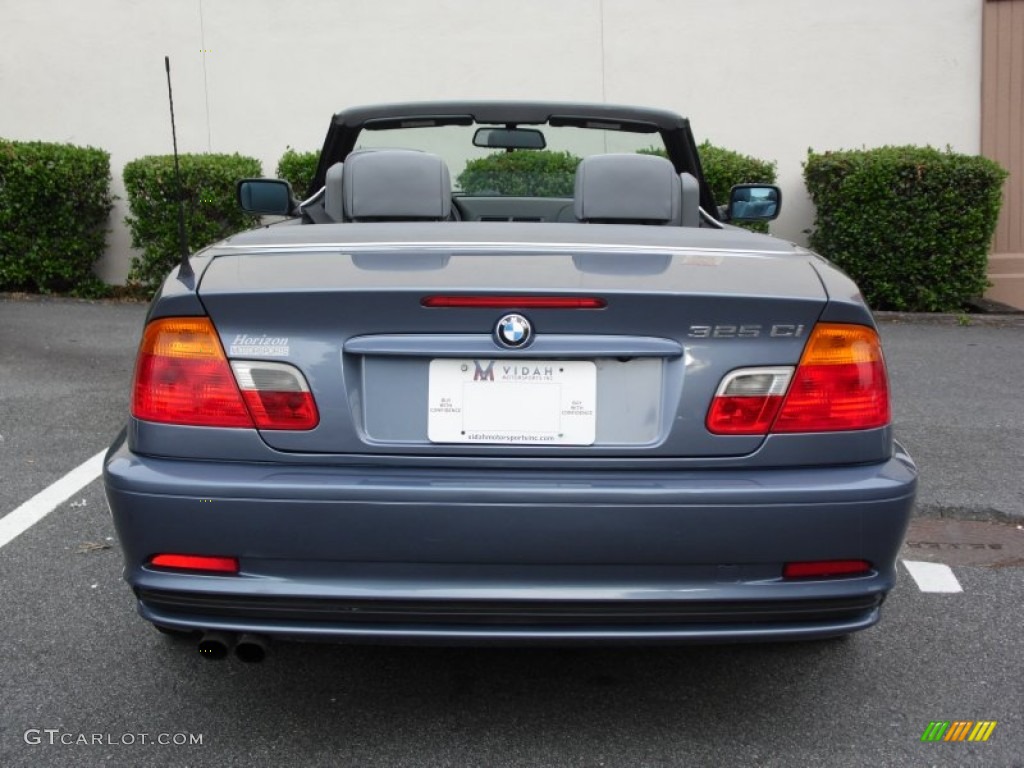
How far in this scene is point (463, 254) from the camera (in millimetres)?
2682

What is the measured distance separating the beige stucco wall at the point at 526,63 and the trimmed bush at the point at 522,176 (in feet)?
18.9

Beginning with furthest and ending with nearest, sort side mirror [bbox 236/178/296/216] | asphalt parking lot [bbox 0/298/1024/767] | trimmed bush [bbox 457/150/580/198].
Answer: trimmed bush [bbox 457/150/580/198]
side mirror [bbox 236/178/296/216]
asphalt parking lot [bbox 0/298/1024/767]

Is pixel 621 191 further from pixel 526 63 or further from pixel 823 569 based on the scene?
pixel 526 63

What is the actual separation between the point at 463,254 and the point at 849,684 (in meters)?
1.60

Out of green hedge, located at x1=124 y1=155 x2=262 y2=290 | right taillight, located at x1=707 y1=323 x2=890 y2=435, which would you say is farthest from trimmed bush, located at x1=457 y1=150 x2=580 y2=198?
green hedge, located at x1=124 y1=155 x2=262 y2=290

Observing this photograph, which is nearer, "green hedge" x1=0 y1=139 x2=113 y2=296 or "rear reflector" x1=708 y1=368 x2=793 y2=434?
"rear reflector" x1=708 y1=368 x2=793 y2=434

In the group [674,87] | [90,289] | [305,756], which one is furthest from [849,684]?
[90,289]

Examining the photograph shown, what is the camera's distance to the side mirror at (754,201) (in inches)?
173

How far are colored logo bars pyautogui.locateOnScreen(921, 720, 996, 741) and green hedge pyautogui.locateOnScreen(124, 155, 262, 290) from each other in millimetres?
7823

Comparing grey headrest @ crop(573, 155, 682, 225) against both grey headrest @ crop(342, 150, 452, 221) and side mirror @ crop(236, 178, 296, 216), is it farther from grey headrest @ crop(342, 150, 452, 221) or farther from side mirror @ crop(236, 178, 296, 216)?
side mirror @ crop(236, 178, 296, 216)

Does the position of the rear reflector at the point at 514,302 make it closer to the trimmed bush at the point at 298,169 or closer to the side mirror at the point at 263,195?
the side mirror at the point at 263,195

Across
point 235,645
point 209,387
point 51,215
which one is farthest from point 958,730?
point 51,215

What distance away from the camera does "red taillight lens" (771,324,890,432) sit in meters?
2.50

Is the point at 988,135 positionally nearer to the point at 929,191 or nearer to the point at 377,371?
the point at 929,191
